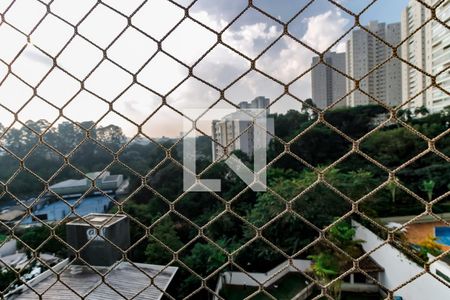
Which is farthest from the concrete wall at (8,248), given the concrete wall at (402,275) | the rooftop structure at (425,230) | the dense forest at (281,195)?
the rooftop structure at (425,230)

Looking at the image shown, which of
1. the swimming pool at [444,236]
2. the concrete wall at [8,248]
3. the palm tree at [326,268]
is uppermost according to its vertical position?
the swimming pool at [444,236]

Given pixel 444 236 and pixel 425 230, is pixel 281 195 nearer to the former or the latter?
pixel 444 236

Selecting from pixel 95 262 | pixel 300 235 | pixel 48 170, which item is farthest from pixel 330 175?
pixel 48 170

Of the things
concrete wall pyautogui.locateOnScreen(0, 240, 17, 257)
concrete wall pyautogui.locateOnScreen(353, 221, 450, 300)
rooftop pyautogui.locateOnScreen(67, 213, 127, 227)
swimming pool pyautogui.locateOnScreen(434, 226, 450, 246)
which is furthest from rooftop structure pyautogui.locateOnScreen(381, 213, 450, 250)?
concrete wall pyautogui.locateOnScreen(0, 240, 17, 257)

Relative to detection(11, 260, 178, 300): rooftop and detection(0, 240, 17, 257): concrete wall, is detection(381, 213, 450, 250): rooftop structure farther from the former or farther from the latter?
detection(0, 240, 17, 257): concrete wall

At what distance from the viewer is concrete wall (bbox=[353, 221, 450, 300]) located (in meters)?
2.50

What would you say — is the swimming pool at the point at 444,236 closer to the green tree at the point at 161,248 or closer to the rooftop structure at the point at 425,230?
the rooftop structure at the point at 425,230

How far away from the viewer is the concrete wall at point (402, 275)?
2496 mm

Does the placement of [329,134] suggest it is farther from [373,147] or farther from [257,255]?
[257,255]

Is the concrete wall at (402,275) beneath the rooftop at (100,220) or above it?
beneath

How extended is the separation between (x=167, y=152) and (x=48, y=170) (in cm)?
249

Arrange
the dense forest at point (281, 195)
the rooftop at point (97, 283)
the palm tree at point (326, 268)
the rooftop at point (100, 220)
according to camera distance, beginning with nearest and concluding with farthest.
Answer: the rooftop at point (100, 220) → the rooftop at point (97, 283) → the palm tree at point (326, 268) → the dense forest at point (281, 195)

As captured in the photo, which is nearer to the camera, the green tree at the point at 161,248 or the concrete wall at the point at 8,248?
the green tree at the point at 161,248

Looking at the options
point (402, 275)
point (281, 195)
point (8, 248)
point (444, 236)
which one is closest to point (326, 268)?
point (402, 275)
